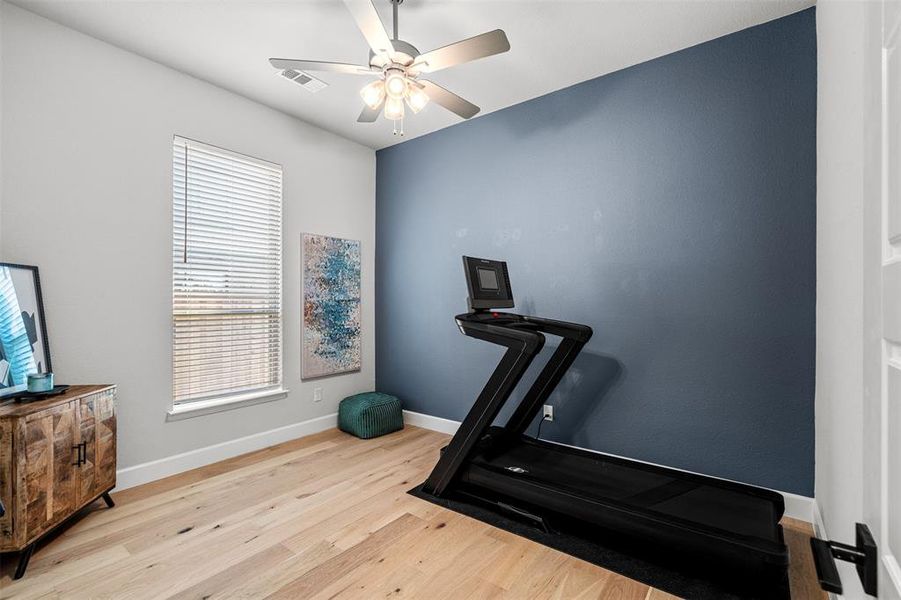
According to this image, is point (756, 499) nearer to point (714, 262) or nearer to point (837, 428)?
point (837, 428)

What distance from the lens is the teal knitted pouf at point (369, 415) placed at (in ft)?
11.8

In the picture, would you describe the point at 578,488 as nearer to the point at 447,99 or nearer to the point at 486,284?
the point at 486,284

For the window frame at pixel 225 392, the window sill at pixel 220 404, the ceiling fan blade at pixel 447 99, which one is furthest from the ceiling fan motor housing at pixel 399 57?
the window sill at pixel 220 404

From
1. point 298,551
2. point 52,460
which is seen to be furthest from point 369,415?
point 52,460

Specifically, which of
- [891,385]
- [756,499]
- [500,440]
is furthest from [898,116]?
[500,440]

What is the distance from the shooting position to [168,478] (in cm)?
278

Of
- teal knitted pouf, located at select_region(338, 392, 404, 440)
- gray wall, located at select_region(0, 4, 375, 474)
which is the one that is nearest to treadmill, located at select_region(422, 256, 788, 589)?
teal knitted pouf, located at select_region(338, 392, 404, 440)

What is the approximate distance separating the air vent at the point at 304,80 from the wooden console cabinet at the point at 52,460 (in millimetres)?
2229

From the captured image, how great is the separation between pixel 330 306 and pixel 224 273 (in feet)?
3.14

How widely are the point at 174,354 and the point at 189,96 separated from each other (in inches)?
70.4

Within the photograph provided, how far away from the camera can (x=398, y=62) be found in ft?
6.75

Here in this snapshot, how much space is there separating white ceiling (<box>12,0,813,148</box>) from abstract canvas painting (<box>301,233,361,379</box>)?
1.33m

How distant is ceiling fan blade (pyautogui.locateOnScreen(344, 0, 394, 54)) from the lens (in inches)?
67.9

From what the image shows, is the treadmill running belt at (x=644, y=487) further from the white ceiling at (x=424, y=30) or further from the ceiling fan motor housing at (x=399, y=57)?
the white ceiling at (x=424, y=30)
